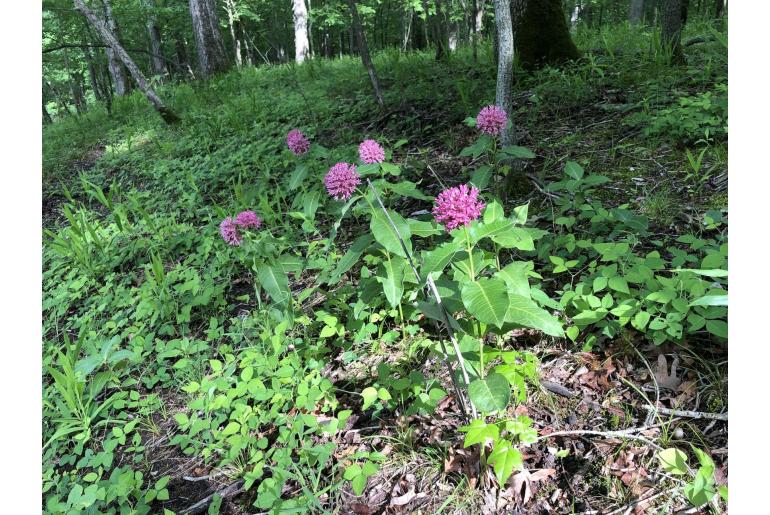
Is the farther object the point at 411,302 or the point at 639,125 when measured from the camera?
the point at 639,125

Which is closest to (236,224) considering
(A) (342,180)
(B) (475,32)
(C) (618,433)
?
(A) (342,180)

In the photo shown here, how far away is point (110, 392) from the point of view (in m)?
2.54

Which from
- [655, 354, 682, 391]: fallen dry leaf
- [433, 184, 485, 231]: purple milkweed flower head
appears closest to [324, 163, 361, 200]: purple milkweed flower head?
[433, 184, 485, 231]: purple milkweed flower head

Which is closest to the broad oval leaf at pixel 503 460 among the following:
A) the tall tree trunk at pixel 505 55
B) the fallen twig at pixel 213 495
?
the fallen twig at pixel 213 495

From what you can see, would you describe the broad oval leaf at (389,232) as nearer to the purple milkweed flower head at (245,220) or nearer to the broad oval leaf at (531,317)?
the broad oval leaf at (531,317)

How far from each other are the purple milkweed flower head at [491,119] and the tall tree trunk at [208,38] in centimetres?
793

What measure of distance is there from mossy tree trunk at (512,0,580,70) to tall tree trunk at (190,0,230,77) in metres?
6.25

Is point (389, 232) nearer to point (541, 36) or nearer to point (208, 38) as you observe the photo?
point (541, 36)

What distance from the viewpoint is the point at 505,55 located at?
8.20 feet

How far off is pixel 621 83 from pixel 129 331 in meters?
4.43

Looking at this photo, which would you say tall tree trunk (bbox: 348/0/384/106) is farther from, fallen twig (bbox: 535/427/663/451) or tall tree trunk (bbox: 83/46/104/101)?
tall tree trunk (bbox: 83/46/104/101)

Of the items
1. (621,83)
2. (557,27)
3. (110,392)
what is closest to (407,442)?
(110,392)

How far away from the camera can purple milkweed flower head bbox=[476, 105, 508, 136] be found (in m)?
2.12

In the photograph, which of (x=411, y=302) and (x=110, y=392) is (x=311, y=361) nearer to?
(x=411, y=302)
